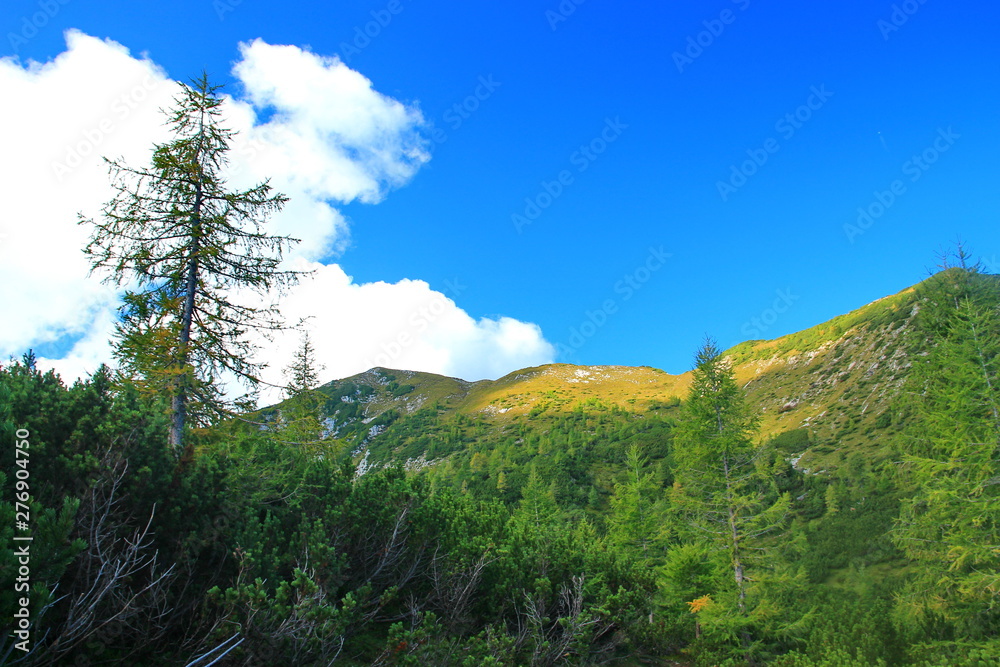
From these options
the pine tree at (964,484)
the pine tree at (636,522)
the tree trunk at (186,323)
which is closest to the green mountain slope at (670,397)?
the tree trunk at (186,323)

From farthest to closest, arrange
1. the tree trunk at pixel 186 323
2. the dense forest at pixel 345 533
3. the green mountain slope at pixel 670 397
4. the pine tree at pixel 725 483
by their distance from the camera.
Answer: the green mountain slope at pixel 670 397 < the pine tree at pixel 725 483 < the tree trunk at pixel 186 323 < the dense forest at pixel 345 533

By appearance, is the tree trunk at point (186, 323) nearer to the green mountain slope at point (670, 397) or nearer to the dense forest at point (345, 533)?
the dense forest at point (345, 533)

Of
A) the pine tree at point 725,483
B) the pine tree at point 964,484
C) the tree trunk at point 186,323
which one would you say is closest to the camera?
the tree trunk at point 186,323

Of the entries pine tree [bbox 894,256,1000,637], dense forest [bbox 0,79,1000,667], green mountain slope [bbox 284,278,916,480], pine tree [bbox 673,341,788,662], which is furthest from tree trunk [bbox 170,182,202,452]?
pine tree [bbox 894,256,1000,637]

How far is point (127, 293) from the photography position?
35.4 feet

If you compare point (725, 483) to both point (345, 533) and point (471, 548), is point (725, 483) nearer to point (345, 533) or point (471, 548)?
point (471, 548)

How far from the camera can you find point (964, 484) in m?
13.6

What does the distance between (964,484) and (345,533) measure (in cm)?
1672

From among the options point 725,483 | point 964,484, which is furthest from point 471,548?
point 964,484

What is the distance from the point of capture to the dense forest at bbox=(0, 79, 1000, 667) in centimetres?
448

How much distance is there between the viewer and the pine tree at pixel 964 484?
13.7 m

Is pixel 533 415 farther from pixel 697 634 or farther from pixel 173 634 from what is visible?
pixel 173 634

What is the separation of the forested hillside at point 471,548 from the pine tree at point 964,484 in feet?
0.29

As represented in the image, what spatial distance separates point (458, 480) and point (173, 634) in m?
68.8
